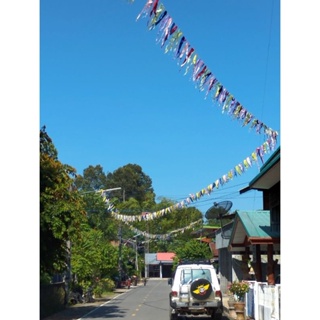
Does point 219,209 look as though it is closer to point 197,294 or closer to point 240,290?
point 240,290

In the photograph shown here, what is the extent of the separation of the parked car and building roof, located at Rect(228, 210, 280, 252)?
1.93m

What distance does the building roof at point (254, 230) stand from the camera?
21.1m

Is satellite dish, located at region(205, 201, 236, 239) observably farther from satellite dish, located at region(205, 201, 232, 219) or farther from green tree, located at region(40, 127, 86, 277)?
green tree, located at region(40, 127, 86, 277)

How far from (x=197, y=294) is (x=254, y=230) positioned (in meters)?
3.29

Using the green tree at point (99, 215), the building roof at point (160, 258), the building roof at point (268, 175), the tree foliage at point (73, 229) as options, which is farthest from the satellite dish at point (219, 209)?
the building roof at point (160, 258)

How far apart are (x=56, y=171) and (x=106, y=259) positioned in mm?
18146

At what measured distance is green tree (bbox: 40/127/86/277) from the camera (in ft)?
76.7

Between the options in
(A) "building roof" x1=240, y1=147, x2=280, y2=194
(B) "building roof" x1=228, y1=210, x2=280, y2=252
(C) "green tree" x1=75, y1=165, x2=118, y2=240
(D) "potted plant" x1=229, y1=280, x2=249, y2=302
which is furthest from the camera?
(C) "green tree" x1=75, y1=165, x2=118, y2=240

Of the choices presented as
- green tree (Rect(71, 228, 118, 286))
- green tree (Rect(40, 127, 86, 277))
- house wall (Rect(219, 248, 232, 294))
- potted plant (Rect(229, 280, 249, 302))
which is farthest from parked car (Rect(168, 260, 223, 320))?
house wall (Rect(219, 248, 232, 294))

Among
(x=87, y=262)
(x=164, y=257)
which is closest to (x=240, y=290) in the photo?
(x=87, y=262)

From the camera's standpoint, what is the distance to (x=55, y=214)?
920 inches
